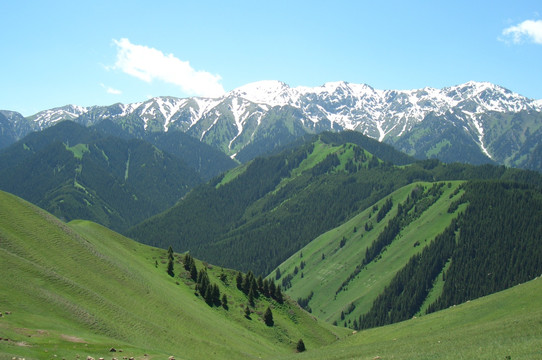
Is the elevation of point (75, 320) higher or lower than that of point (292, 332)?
higher

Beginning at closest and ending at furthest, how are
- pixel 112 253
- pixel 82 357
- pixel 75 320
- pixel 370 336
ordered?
pixel 82 357, pixel 75 320, pixel 370 336, pixel 112 253

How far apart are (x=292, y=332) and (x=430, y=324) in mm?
33257

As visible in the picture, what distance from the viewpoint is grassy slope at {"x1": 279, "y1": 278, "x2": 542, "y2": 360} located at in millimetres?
45625

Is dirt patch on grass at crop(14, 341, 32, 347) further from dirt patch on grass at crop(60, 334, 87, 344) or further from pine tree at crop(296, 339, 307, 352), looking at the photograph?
pine tree at crop(296, 339, 307, 352)

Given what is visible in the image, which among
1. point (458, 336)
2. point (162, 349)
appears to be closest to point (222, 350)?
point (162, 349)

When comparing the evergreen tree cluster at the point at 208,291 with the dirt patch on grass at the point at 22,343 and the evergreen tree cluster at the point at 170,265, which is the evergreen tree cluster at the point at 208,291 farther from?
the dirt patch on grass at the point at 22,343

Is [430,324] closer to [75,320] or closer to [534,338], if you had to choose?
[534,338]

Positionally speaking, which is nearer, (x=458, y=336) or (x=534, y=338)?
(x=534, y=338)

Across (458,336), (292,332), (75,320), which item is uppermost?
(458,336)

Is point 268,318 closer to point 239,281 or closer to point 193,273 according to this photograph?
point 239,281

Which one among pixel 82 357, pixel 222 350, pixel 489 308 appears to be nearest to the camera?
pixel 82 357

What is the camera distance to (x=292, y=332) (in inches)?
4257

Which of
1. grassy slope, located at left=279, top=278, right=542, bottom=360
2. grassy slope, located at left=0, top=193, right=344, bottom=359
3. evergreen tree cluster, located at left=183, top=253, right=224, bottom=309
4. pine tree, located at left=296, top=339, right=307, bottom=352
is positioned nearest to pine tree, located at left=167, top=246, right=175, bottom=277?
grassy slope, located at left=0, top=193, right=344, bottom=359

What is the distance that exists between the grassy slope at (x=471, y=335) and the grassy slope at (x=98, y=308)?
15.6 meters
